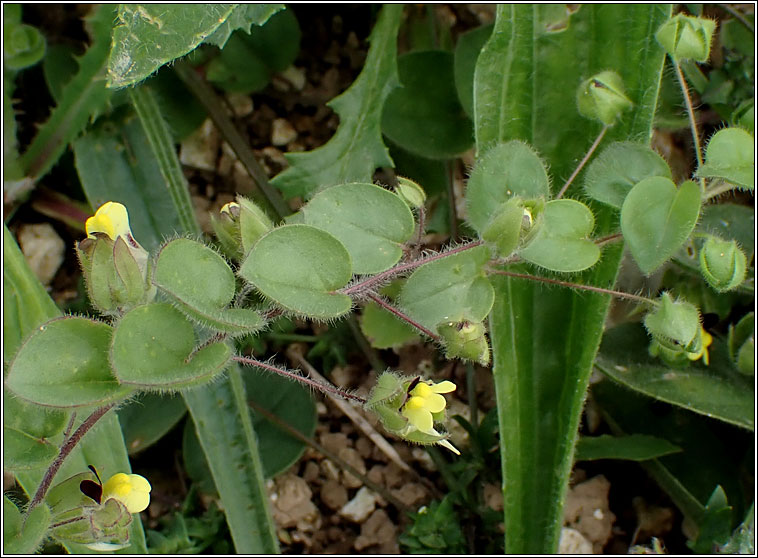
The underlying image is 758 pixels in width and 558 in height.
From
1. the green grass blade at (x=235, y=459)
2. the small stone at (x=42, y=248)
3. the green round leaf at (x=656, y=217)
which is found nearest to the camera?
the green round leaf at (x=656, y=217)

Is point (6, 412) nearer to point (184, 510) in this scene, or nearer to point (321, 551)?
point (184, 510)

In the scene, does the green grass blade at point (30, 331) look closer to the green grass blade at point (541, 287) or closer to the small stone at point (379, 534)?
the small stone at point (379, 534)

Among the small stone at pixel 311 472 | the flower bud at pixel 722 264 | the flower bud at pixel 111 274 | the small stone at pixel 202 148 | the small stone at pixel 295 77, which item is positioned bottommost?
the small stone at pixel 311 472

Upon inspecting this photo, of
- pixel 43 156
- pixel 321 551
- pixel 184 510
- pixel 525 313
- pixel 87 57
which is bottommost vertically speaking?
pixel 321 551

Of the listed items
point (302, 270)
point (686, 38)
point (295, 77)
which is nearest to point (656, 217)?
point (686, 38)

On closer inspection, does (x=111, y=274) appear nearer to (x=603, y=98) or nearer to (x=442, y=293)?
(x=442, y=293)

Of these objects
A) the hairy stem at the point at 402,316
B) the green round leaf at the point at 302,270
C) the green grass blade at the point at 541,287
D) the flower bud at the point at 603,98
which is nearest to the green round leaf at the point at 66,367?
the green round leaf at the point at 302,270

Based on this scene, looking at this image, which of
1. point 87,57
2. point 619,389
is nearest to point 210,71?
point 87,57
